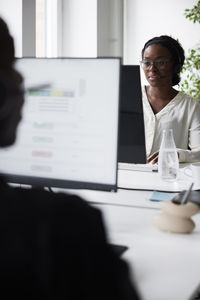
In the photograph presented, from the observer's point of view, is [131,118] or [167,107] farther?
[167,107]

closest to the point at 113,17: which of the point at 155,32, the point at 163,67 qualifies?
the point at 155,32

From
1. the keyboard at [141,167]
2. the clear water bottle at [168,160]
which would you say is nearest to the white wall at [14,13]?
the keyboard at [141,167]

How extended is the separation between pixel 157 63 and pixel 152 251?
5.80 feet

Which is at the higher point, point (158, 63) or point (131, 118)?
point (158, 63)

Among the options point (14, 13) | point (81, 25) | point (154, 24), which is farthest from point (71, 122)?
point (154, 24)

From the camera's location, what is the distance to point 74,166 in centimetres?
112

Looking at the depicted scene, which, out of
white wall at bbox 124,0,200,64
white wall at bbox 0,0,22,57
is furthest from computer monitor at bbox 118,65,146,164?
white wall at bbox 124,0,200,64

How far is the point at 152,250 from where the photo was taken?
99 cm

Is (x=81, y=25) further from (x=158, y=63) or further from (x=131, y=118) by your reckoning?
(x=131, y=118)

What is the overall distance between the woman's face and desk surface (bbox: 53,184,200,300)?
1316 mm

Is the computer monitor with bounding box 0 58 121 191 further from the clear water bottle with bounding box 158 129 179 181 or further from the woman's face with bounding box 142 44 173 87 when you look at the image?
the woman's face with bounding box 142 44 173 87

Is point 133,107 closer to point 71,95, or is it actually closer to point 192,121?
point 71,95

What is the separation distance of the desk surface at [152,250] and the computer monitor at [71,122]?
5.1 inches

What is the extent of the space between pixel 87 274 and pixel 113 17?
4.01 m
